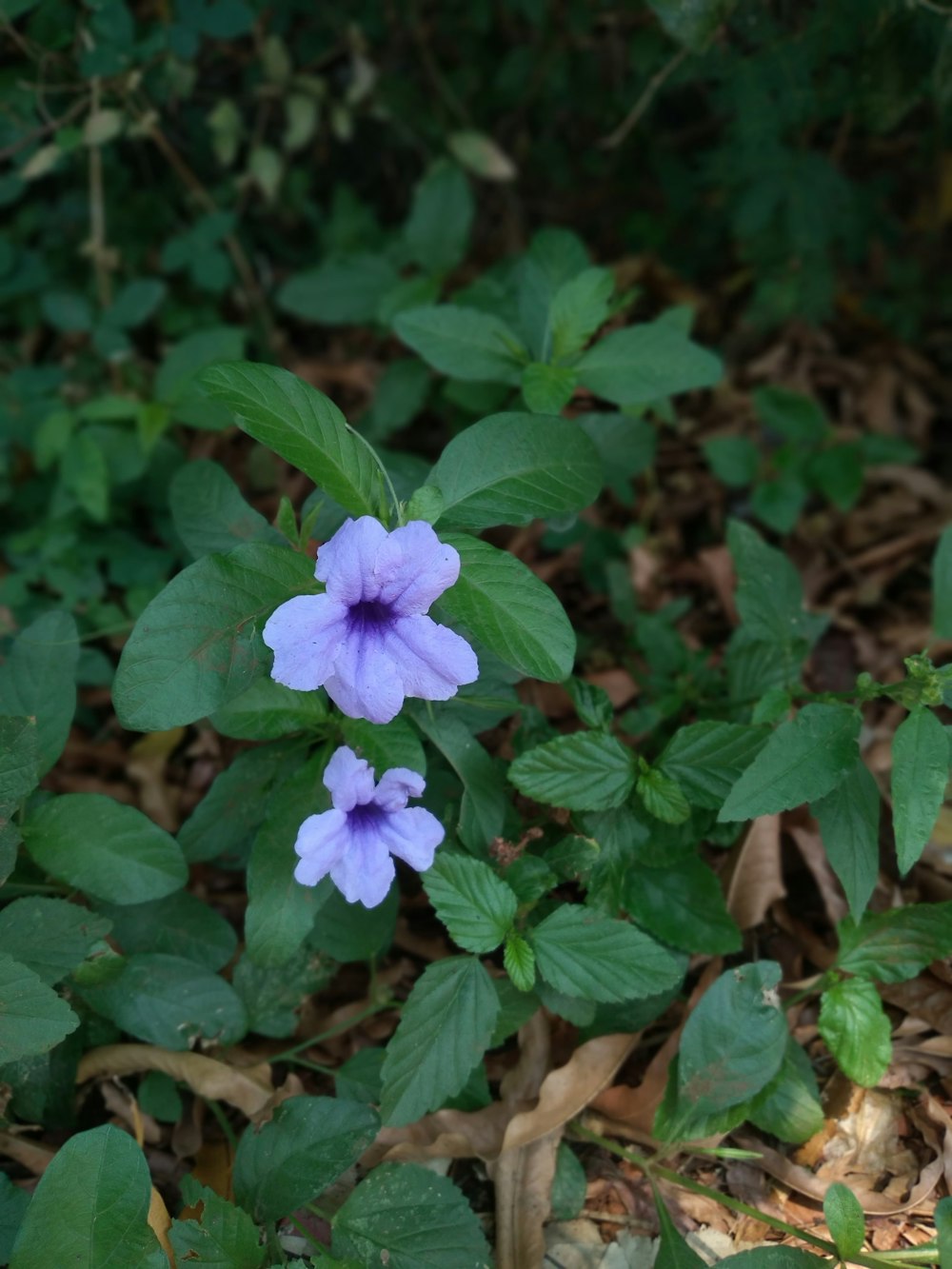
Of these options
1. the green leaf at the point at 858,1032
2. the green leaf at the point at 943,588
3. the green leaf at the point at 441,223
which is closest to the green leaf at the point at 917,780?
the green leaf at the point at 858,1032

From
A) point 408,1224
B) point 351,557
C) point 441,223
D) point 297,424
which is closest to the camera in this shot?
point 351,557

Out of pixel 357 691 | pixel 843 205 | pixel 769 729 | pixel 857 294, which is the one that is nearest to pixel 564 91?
pixel 843 205

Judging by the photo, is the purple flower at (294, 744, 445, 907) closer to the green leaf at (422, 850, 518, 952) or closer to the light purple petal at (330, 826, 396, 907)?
the light purple petal at (330, 826, 396, 907)

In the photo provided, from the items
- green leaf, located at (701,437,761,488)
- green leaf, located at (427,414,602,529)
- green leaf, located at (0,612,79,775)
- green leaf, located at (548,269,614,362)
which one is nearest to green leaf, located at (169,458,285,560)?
green leaf, located at (0,612,79,775)

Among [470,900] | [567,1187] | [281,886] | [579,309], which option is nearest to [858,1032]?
[567,1187]

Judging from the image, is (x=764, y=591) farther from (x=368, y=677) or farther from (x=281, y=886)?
(x=281, y=886)

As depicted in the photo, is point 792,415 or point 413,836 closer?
point 413,836

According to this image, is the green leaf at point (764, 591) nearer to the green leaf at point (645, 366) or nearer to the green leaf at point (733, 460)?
the green leaf at point (645, 366)
